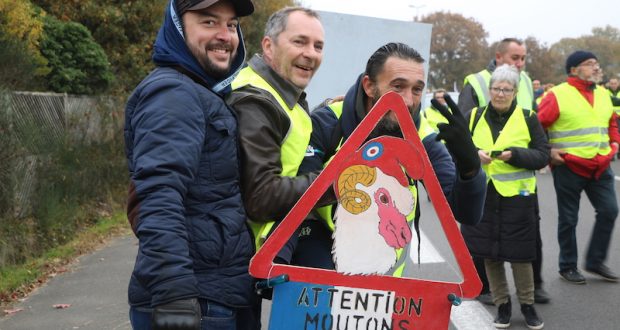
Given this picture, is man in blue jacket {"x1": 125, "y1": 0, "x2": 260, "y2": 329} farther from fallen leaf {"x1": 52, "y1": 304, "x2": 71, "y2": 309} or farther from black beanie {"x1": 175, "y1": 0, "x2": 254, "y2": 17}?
fallen leaf {"x1": 52, "y1": 304, "x2": 71, "y2": 309}

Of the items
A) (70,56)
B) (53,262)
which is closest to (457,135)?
(53,262)

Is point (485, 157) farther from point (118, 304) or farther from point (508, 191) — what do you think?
point (118, 304)

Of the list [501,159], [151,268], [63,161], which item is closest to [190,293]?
[151,268]

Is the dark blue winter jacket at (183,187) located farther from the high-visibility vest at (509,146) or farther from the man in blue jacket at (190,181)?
the high-visibility vest at (509,146)

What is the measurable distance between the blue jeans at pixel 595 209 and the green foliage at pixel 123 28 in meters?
8.62

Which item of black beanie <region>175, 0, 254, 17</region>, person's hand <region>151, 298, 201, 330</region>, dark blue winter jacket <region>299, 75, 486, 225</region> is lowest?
person's hand <region>151, 298, 201, 330</region>

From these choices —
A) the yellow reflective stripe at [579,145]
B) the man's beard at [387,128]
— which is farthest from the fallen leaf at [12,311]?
the yellow reflective stripe at [579,145]

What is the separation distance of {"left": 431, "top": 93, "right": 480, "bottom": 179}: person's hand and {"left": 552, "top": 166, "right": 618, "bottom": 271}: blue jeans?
4.31 metres

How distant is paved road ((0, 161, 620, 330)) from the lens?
558 cm

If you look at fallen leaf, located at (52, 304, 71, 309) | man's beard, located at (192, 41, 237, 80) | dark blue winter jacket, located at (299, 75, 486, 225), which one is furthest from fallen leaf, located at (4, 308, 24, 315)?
man's beard, located at (192, 41, 237, 80)

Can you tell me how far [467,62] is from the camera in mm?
81438

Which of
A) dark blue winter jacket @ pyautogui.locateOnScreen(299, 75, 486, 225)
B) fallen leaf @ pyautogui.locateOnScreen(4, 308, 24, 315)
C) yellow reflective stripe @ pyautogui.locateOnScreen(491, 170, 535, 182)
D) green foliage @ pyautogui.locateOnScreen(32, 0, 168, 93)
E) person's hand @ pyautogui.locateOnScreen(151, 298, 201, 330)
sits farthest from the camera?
green foliage @ pyautogui.locateOnScreen(32, 0, 168, 93)

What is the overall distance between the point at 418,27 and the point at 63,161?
501 centimetres

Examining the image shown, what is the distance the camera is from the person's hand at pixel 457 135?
2.61 m
